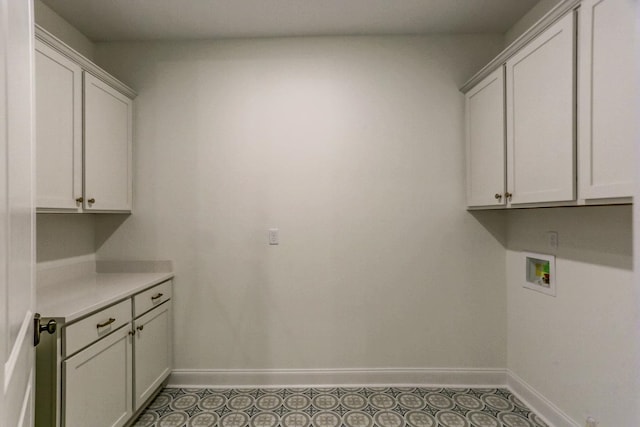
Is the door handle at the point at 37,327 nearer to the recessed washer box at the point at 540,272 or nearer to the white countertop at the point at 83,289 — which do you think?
the white countertop at the point at 83,289

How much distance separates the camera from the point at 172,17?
2258 mm

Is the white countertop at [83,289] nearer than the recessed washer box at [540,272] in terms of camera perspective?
Yes

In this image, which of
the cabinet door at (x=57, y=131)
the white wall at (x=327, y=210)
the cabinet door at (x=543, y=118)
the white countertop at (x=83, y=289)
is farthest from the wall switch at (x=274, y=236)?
the cabinet door at (x=543, y=118)

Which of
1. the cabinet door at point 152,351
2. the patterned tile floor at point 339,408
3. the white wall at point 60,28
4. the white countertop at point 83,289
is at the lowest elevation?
the patterned tile floor at point 339,408

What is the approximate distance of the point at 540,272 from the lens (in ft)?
6.97

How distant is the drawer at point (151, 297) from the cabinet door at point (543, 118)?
2.29 meters

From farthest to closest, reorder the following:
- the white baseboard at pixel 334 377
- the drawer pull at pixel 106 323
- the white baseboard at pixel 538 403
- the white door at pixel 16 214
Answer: the white baseboard at pixel 334 377, the white baseboard at pixel 538 403, the drawer pull at pixel 106 323, the white door at pixel 16 214

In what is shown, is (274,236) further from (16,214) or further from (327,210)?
(16,214)

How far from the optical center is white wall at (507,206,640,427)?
156cm

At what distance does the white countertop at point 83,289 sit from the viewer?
151 cm

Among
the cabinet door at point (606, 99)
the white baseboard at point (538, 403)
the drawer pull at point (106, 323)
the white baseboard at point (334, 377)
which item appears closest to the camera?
the cabinet door at point (606, 99)

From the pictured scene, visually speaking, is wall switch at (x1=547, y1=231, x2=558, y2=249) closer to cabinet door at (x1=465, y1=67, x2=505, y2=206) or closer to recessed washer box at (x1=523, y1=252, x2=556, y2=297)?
recessed washer box at (x1=523, y1=252, x2=556, y2=297)

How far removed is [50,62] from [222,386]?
229 centimetres

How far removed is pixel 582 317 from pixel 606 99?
1131 millimetres
